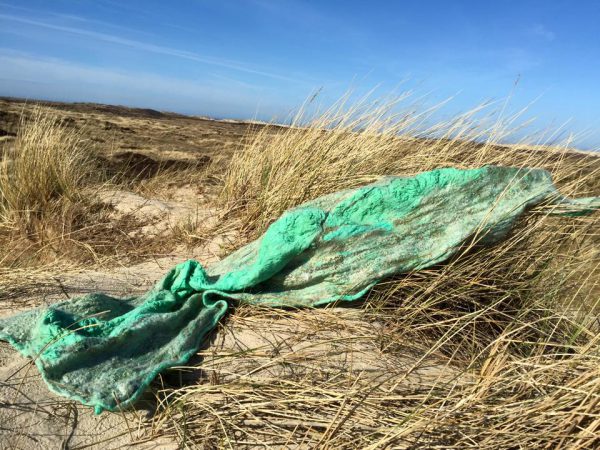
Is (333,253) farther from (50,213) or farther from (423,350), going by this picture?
(50,213)

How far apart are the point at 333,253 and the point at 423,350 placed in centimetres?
57

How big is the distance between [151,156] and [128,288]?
12.9 ft

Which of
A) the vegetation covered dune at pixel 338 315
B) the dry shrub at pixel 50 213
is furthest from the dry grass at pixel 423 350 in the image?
the dry shrub at pixel 50 213

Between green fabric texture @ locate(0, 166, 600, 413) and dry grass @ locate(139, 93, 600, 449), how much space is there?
97mm

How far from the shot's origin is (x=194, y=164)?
19.0ft

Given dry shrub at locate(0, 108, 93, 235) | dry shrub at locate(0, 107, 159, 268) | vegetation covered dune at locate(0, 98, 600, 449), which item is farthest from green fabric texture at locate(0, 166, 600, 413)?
dry shrub at locate(0, 108, 93, 235)

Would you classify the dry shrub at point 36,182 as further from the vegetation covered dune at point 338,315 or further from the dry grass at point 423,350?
the dry grass at point 423,350

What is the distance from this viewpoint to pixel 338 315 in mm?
2092

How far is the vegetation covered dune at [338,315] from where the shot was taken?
1.39 meters

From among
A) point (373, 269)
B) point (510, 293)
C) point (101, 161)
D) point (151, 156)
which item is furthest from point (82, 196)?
point (510, 293)

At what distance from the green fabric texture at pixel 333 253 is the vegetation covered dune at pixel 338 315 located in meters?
0.09

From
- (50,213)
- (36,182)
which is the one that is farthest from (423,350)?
(36,182)

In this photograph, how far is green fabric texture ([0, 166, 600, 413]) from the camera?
6.51 feet

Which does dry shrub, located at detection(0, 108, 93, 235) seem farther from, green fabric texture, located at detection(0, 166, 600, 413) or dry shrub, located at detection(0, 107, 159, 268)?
green fabric texture, located at detection(0, 166, 600, 413)
